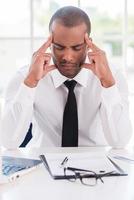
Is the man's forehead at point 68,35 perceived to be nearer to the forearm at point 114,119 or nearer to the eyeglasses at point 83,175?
the forearm at point 114,119

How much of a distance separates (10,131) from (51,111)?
214 mm

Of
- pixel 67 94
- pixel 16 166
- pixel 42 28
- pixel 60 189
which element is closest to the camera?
pixel 60 189

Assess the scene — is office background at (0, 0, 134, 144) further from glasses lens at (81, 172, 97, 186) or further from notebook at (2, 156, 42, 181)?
glasses lens at (81, 172, 97, 186)

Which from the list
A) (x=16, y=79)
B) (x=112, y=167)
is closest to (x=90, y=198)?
(x=112, y=167)

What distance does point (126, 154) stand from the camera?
Answer: 1.51 meters

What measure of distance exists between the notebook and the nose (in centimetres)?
49

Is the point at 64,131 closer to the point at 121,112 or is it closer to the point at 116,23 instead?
the point at 121,112

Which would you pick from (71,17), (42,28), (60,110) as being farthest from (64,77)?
(42,28)

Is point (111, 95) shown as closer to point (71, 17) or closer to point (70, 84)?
point (70, 84)

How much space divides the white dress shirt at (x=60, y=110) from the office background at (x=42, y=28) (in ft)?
10.8

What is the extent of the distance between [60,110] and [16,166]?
0.53 metres

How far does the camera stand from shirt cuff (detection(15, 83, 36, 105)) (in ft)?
5.41

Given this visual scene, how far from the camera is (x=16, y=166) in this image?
128 cm

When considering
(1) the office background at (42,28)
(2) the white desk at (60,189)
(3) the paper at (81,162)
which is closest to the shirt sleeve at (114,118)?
(3) the paper at (81,162)
